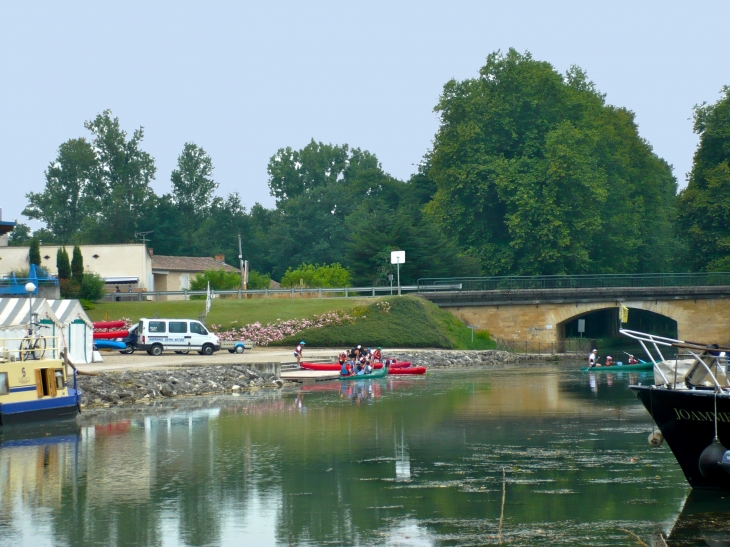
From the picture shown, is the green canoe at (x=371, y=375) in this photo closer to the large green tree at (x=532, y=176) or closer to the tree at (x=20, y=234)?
the large green tree at (x=532, y=176)

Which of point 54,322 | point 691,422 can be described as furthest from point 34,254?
point 691,422

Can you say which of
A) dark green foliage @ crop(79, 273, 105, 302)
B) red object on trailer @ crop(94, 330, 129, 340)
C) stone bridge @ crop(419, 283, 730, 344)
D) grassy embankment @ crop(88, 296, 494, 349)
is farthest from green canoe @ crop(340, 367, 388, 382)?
dark green foliage @ crop(79, 273, 105, 302)

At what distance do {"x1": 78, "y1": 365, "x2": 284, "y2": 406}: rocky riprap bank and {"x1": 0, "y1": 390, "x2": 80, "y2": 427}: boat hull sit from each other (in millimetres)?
3659

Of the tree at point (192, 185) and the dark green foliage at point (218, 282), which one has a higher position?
the tree at point (192, 185)

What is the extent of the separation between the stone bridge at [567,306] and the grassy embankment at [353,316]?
1519 millimetres

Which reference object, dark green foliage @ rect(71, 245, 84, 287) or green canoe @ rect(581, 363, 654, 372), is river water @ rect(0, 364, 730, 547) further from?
dark green foliage @ rect(71, 245, 84, 287)

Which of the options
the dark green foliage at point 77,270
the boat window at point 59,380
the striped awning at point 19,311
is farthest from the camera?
the dark green foliage at point 77,270

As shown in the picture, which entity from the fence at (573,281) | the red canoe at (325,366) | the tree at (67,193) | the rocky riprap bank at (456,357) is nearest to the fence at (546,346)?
the fence at (573,281)

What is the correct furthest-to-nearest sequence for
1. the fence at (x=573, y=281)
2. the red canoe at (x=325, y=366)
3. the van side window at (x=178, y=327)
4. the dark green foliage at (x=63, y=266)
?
the fence at (x=573, y=281)
the dark green foliage at (x=63, y=266)
the van side window at (x=178, y=327)
the red canoe at (x=325, y=366)

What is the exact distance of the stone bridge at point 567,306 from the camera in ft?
214

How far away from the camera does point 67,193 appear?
110 m

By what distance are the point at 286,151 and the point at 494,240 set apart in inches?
2061

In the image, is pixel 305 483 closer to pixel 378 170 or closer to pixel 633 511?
pixel 633 511

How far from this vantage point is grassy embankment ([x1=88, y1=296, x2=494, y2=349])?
57.9 metres
